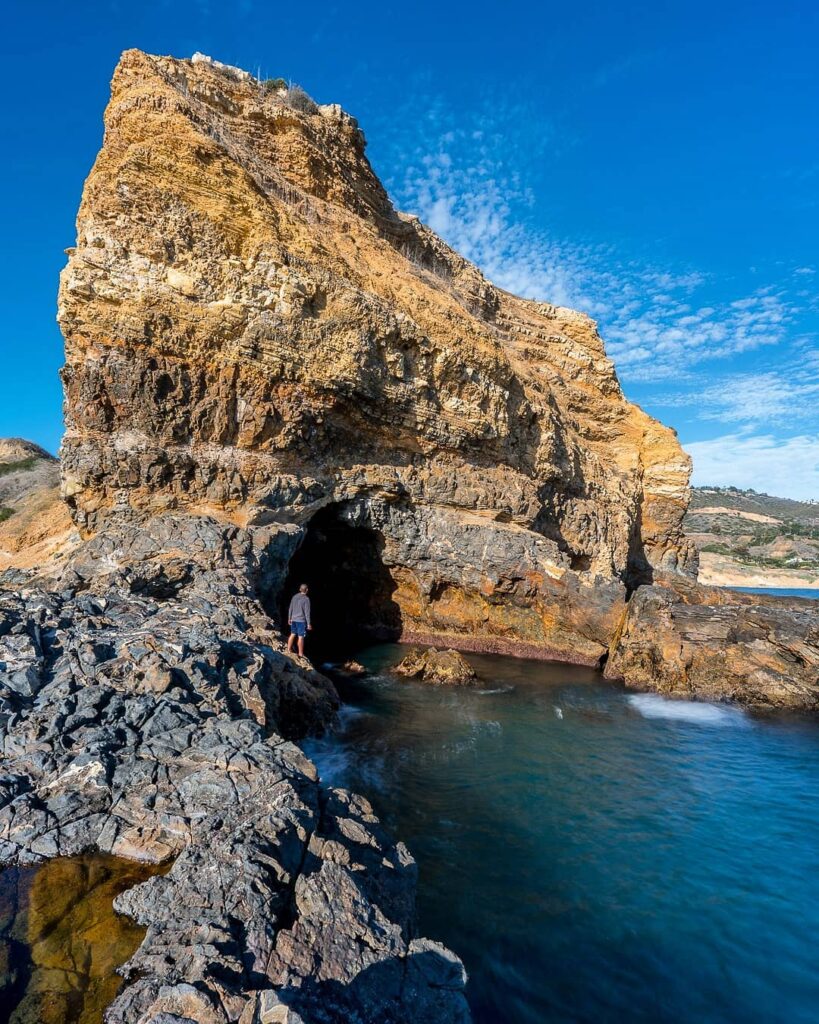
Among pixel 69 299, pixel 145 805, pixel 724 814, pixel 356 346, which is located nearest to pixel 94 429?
pixel 69 299

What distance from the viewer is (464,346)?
2183 cm

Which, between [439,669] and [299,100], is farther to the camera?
[299,100]

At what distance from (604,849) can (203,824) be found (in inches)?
236

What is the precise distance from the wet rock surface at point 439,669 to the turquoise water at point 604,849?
1.82m

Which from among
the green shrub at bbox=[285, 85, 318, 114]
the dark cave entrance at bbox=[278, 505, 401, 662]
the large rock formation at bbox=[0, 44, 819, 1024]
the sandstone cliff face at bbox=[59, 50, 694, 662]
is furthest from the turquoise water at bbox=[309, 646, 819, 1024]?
the green shrub at bbox=[285, 85, 318, 114]

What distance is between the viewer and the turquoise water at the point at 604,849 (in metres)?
5.53

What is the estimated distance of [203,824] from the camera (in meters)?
5.11

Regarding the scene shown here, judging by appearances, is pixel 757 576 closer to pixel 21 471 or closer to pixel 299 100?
pixel 299 100

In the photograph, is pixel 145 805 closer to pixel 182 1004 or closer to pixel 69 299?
pixel 182 1004

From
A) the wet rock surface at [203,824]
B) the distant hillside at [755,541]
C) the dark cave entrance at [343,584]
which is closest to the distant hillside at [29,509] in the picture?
the dark cave entrance at [343,584]

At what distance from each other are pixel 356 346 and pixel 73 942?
56.3 feet

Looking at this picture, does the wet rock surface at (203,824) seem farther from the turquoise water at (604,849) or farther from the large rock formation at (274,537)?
the turquoise water at (604,849)

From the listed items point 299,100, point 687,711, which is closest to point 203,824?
point 687,711

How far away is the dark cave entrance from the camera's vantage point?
21891 mm
